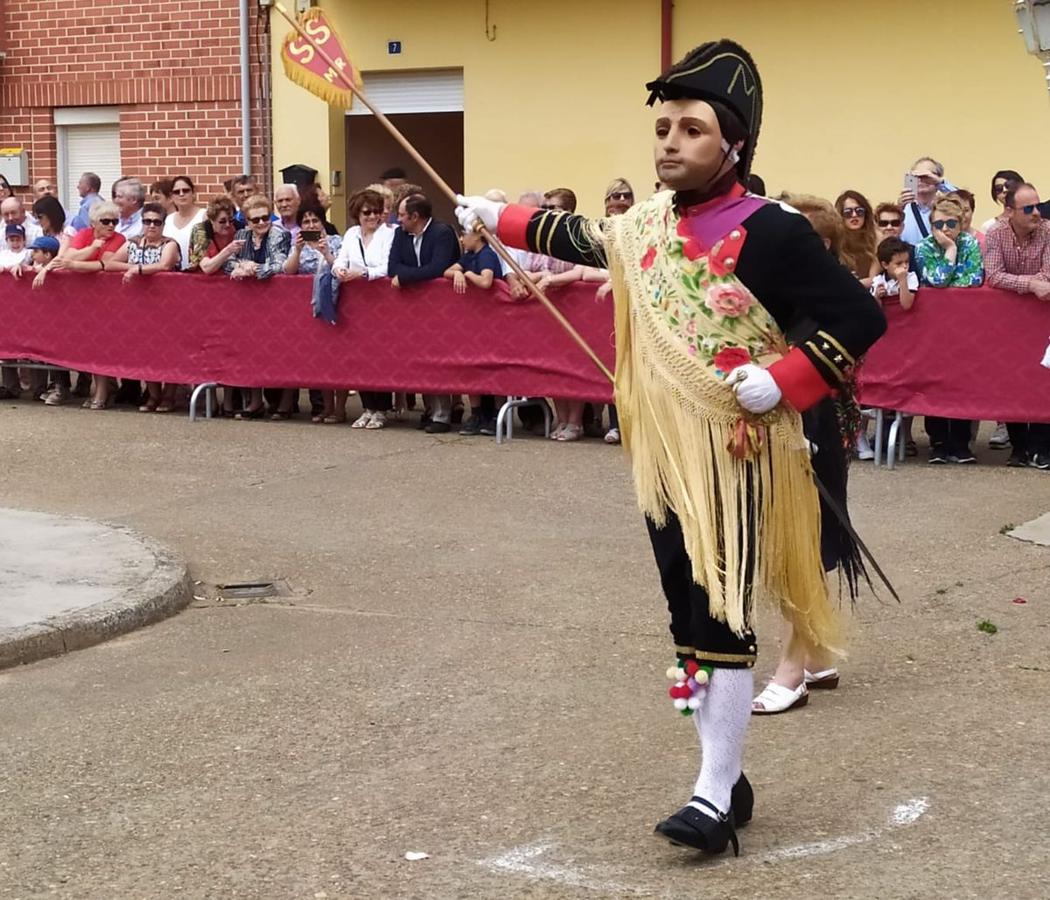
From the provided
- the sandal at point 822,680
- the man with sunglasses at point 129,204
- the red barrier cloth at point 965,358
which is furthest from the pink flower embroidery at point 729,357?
the man with sunglasses at point 129,204

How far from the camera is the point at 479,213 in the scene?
500cm

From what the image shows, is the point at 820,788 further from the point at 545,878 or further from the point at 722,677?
the point at 545,878

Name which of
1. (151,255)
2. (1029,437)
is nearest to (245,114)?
(151,255)

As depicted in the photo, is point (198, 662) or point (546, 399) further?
point (546, 399)

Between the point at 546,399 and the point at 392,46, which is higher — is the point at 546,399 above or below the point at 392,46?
below

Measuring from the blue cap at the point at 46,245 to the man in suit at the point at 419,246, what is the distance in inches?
129

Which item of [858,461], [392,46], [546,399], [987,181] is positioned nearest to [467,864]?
[858,461]

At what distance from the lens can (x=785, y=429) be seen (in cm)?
457

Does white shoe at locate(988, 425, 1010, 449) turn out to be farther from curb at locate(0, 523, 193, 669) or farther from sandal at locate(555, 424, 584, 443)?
curb at locate(0, 523, 193, 669)

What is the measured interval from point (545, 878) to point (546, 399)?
7958mm

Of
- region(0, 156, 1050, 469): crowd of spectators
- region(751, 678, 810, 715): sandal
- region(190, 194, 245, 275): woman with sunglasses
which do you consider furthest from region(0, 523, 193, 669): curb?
region(190, 194, 245, 275): woman with sunglasses

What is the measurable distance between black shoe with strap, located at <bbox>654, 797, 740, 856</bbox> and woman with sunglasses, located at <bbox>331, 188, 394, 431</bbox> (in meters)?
8.30

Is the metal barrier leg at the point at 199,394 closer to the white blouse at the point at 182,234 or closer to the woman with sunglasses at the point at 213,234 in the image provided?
the woman with sunglasses at the point at 213,234

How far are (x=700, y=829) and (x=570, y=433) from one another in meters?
7.69
